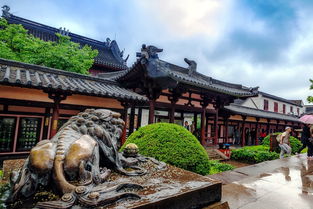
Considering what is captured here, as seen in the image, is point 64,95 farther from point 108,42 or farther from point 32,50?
point 108,42

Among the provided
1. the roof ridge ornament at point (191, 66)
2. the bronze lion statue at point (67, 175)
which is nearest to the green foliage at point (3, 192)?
the bronze lion statue at point (67, 175)

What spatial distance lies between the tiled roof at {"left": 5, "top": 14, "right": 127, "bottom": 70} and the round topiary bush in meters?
12.4

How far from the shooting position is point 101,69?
16.2 metres

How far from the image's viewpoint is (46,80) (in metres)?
6.14

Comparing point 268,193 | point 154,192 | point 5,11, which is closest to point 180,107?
point 268,193

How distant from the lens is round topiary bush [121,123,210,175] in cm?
394

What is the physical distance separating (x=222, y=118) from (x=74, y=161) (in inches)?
651

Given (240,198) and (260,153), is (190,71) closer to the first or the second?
(260,153)

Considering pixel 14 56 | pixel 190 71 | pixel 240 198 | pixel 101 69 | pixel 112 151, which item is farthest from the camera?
pixel 101 69

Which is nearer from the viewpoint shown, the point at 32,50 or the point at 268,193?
the point at 268,193

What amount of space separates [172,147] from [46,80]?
483 centimetres

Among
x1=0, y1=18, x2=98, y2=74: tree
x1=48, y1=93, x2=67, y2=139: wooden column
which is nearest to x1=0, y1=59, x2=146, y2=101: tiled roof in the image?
x1=48, y1=93, x2=67, y2=139: wooden column

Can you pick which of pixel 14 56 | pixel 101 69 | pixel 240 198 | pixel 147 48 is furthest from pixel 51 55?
pixel 240 198

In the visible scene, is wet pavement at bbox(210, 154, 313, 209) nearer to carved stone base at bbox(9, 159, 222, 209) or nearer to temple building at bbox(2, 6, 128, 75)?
carved stone base at bbox(9, 159, 222, 209)
